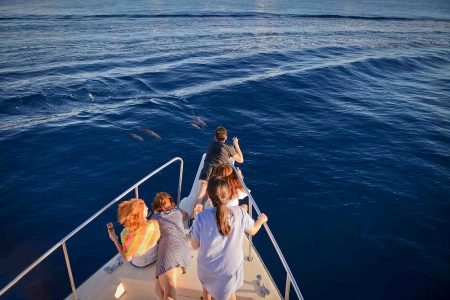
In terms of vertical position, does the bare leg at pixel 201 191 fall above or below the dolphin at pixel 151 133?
above

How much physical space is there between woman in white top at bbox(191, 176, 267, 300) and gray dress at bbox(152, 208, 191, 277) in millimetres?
564

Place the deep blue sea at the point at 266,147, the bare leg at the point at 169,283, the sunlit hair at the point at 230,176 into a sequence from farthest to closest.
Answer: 1. the deep blue sea at the point at 266,147
2. the sunlit hair at the point at 230,176
3. the bare leg at the point at 169,283

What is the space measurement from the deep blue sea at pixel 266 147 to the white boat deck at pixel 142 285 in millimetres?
204

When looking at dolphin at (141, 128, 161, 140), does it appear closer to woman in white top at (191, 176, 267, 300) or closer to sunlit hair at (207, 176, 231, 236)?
woman in white top at (191, 176, 267, 300)

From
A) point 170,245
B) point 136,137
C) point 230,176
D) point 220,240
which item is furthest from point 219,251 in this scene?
point 136,137

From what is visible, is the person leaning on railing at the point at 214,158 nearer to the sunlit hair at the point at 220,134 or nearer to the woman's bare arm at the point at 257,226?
the sunlit hair at the point at 220,134

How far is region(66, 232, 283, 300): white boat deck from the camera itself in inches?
177

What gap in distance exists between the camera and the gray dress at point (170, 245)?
404 cm

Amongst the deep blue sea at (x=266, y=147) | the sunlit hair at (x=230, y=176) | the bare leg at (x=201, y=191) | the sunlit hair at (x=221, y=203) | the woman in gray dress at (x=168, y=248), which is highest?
the sunlit hair at (x=221, y=203)

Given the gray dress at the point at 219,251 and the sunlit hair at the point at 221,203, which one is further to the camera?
the gray dress at the point at 219,251

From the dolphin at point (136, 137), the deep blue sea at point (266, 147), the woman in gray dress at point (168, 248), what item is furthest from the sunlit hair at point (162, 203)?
the dolphin at point (136, 137)

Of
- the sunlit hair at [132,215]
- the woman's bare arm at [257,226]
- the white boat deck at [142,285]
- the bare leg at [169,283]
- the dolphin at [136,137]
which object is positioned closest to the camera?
the woman's bare arm at [257,226]

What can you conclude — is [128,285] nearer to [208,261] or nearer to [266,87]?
[208,261]

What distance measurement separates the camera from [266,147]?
1412cm
